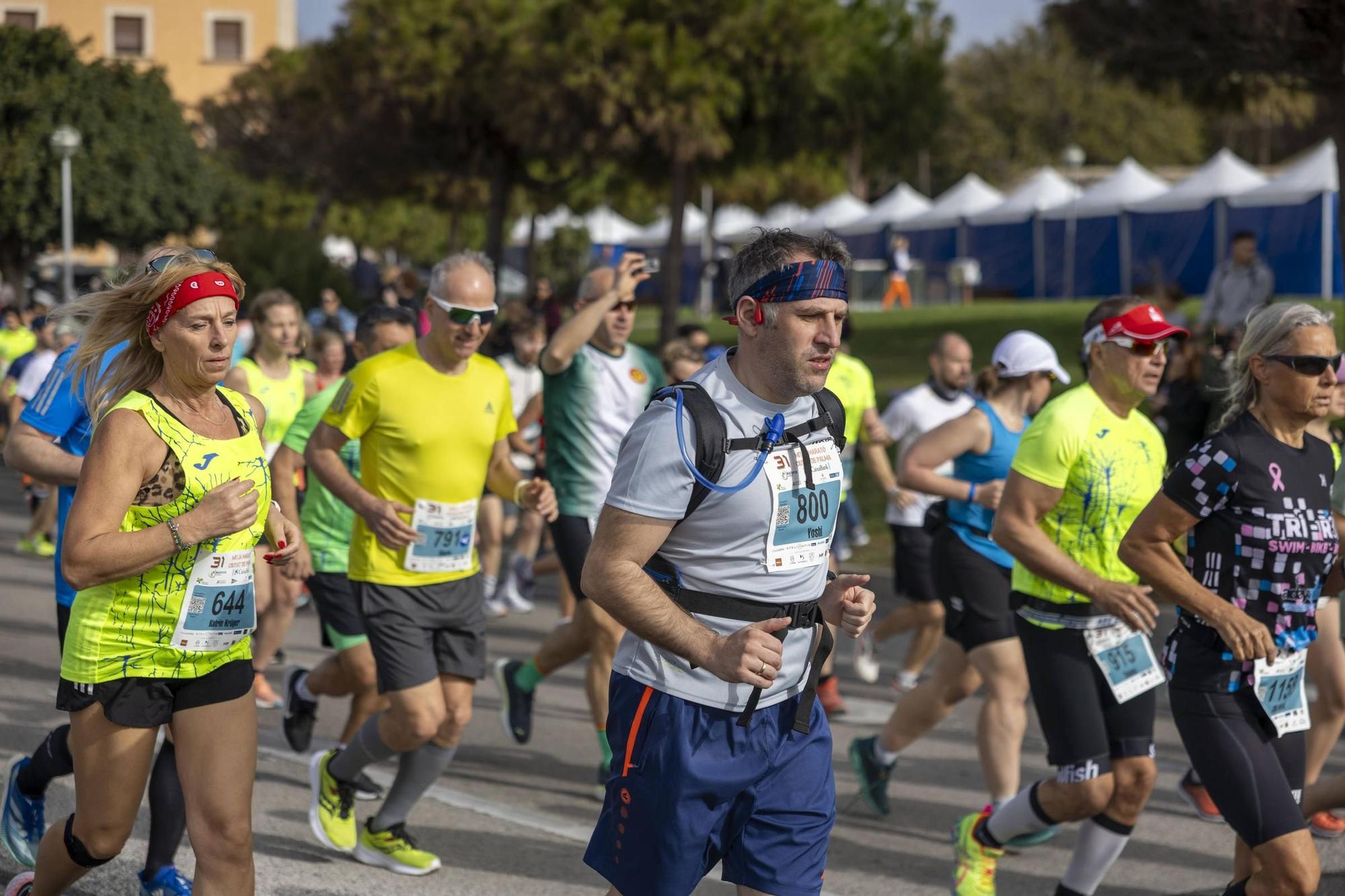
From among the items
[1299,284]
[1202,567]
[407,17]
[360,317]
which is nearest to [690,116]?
[407,17]

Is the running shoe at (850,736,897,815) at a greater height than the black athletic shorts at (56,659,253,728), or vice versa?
the black athletic shorts at (56,659,253,728)

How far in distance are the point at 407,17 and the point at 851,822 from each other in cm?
2439

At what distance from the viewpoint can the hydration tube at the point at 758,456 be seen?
336cm

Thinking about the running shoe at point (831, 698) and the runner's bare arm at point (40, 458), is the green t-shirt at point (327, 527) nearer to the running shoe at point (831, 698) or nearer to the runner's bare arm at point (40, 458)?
the runner's bare arm at point (40, 458)

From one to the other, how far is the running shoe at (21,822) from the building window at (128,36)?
6668 cm

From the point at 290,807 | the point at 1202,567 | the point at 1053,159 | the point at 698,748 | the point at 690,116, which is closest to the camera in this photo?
the point at 698,748

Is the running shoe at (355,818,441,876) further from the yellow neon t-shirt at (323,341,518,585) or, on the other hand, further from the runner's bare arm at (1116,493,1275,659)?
the runner's bare arm at (1116,493,1275,659)

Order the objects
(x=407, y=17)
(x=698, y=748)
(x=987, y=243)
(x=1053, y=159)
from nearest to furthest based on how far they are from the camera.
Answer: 1. (x=698, y=748)
2. (x=407, y=17)
3. (x=987, y=243)
4. (x=1053, y=159)

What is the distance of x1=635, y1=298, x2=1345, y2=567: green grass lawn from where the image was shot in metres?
19.5

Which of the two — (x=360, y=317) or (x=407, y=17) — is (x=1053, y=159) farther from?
(x=360, y=317)

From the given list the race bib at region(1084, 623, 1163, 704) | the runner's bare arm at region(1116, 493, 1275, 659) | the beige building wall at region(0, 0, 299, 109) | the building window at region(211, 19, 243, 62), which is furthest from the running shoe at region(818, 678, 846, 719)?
the building window at region(211, 19, 243, 62)

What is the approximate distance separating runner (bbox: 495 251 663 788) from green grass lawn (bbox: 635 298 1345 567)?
7.27 meters

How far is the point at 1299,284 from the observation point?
29.1 meters

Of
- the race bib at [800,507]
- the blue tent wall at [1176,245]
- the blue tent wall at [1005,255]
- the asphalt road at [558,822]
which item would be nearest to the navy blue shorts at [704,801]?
the race bib at [800,507]
